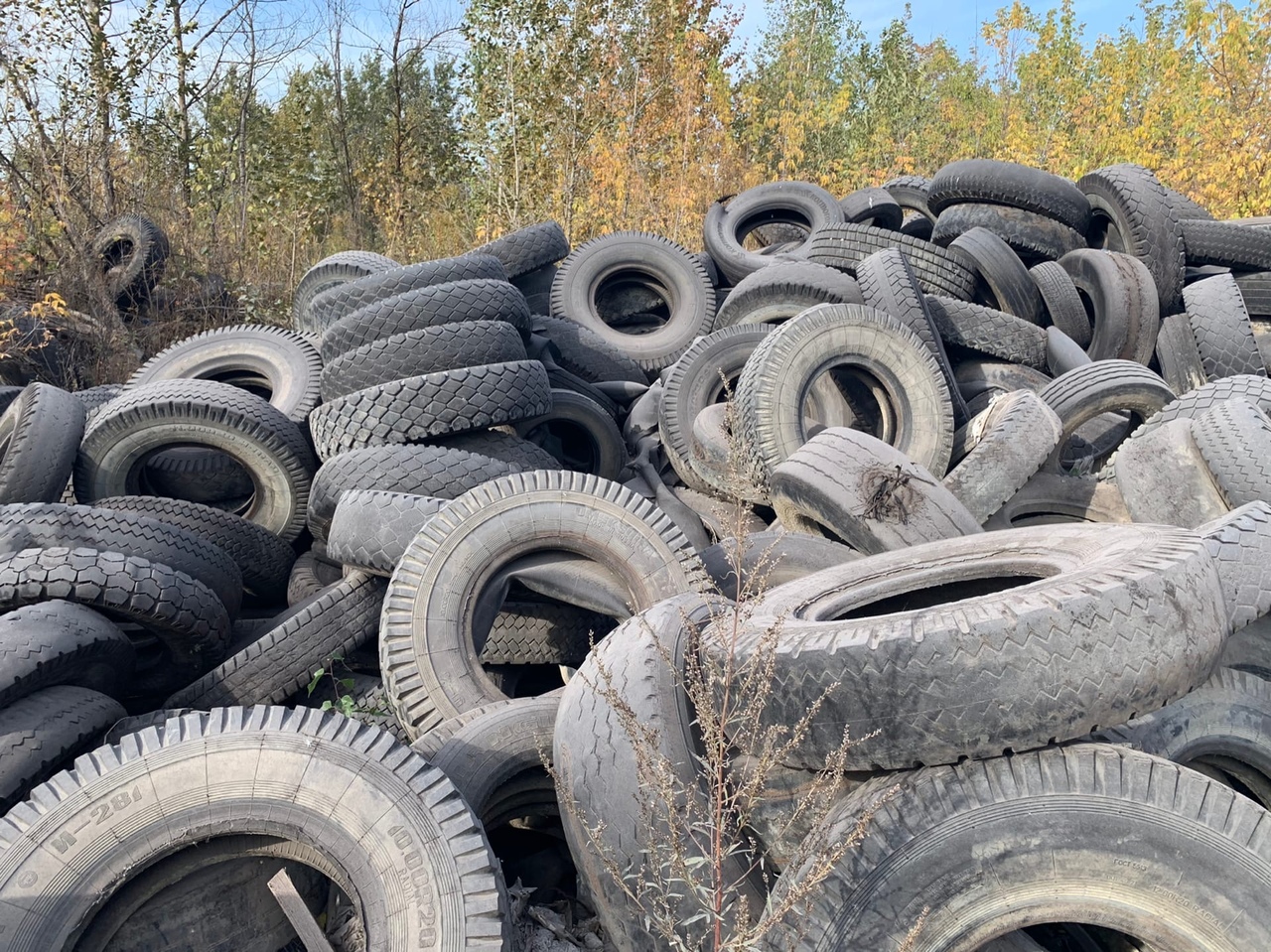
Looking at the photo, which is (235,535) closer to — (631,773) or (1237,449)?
(631,773)

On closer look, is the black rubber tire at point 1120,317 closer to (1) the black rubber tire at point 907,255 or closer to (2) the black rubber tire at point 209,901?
(1) the black rubber tire at point 907,255

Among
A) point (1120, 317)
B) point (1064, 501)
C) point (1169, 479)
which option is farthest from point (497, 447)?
point (1120, 317)

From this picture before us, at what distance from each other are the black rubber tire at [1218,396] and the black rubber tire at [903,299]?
1149 mm

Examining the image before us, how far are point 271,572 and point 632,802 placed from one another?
130 inches

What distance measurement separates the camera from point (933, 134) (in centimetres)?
2686

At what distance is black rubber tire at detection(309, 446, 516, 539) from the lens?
13.6 feet

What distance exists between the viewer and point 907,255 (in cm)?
670

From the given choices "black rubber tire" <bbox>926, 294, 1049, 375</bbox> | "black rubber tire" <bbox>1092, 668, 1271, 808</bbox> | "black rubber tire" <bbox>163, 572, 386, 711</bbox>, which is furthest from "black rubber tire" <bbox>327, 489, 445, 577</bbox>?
"black rubber tire" <bbox>926, 294, 1049, 375</bbox>

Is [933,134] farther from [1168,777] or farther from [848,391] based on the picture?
[1168,777]

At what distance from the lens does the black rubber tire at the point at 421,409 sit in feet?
15.2

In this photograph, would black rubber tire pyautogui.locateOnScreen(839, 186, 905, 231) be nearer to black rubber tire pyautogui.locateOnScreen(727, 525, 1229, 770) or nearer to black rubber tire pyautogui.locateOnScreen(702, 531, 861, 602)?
black rubber tire pyautogui.locateOnScreen(702, 531, 861, 602)

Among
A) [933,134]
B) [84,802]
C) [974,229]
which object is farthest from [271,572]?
[933,134]

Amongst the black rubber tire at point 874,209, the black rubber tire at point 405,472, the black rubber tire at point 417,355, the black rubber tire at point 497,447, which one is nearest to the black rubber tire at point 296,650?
the black rubber tire at point 405,472

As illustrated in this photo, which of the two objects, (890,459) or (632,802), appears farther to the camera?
(890,459)
